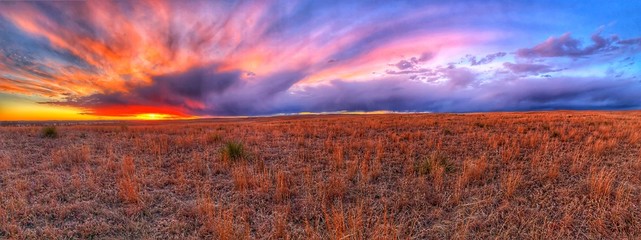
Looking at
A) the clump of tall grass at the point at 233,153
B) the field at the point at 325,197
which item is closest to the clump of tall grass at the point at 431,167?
the field at the point at 325,197

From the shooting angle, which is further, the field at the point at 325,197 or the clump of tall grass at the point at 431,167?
the clump of tall grass at the point at 431,167

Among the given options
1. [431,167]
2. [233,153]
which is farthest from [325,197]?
[233,153]

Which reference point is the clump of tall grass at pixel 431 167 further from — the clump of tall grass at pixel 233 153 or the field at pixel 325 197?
the clump of tall grass at pixel 233 153

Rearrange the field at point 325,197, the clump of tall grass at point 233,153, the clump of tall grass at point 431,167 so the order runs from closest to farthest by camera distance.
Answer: the field at point 325,197, the clump of tall grass at point 431,167, the clump of tall grass at point 233,153

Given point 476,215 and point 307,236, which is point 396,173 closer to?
point 476,215

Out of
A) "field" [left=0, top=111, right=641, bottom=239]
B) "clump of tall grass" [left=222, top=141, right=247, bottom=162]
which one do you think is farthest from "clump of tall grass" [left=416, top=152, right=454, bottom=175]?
"clump of tall grass" [left=222, top=141, right=247, bottom=162]

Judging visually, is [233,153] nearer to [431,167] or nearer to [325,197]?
[325,197]

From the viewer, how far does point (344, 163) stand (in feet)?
26.7

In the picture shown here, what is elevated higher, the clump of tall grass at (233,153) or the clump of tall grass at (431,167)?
the clump of tall grass at (233,153)

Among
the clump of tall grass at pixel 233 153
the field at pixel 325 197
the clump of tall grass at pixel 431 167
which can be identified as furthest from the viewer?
the clump of tall grass at pixel 233 153

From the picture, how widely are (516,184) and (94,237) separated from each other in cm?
742

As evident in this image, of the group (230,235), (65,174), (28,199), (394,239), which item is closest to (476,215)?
(394,239)

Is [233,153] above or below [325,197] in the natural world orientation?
above

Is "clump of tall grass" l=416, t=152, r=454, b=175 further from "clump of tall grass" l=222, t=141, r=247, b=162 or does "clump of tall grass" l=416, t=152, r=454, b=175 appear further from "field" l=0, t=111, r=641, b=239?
"clump of tall grass" l=222, t=141, r=247, b=162
